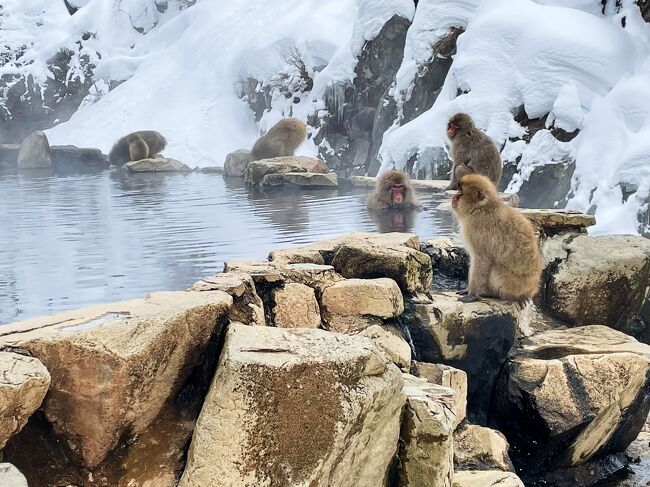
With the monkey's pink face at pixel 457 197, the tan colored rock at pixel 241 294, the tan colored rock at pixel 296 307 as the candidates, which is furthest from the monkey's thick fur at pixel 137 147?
the tan colored rock at pixel 241 294

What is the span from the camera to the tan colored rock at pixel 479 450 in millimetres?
3244

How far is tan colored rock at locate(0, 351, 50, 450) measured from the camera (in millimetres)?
1969

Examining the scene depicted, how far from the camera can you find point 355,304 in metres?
3.38

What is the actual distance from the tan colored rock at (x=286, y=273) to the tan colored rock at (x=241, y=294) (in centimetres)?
18

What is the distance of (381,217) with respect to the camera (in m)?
7.25

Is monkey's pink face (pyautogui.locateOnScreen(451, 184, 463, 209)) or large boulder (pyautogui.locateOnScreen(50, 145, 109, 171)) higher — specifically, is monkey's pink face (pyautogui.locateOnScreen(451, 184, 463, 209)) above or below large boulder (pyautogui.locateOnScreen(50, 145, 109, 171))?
above

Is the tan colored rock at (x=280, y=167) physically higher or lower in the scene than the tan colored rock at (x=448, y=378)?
higher

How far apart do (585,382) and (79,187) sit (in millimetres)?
9236

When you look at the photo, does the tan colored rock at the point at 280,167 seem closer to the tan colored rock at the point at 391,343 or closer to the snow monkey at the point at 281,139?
the snow monkey at the point at 281,139

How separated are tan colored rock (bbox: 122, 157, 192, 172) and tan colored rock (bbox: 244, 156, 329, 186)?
4.02 meters

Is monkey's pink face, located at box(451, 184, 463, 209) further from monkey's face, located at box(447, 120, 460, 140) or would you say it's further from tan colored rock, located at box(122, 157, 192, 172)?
tan colored rock, located at box(122, 157, 192, 172)

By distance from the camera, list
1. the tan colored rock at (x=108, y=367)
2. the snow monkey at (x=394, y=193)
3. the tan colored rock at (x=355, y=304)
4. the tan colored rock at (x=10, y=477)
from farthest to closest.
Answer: the snow monkey at (x=394, y=193) < the tan colored rock at (x=355, y=304) < the tan colored rock at (x=108, y=367) < the tan colored rock at (x=10, y=477)

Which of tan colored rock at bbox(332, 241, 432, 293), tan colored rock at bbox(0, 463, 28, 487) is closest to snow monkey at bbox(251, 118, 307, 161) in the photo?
tan colored rock at bbox(332, 241, 432, 293)

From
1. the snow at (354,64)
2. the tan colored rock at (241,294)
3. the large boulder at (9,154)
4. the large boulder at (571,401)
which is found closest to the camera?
the tan colored rock at (241,294)
